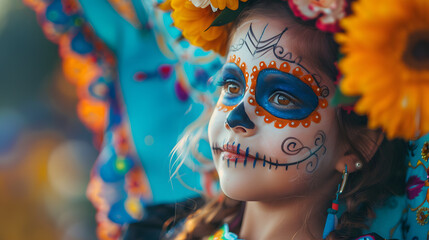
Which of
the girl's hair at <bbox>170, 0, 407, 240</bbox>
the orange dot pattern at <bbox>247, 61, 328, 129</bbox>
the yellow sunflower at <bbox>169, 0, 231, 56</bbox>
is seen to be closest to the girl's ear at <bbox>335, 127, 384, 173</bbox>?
the girl's hair at <bbox>170, 0, 407, 240</bbox>

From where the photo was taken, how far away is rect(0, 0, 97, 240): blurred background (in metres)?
2.24

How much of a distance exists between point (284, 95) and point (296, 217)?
30 centimetres

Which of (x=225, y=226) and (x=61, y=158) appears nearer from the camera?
(x=225, y=226)

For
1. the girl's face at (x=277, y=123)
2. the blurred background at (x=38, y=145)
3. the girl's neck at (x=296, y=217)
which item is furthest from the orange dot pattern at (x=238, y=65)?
the blurred background at (x=38, y=145)

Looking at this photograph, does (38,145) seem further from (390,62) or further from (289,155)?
(390,62)

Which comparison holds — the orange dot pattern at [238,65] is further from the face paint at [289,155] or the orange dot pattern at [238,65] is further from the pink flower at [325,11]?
the pink flower at [325,11]

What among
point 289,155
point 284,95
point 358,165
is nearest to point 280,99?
point 284,95

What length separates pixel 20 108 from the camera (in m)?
2.33

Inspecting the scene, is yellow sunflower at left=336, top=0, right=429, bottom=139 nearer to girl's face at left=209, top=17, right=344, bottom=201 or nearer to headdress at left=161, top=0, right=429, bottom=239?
headdress at left=161, top=0, right=429, bottom=239

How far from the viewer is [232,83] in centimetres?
112

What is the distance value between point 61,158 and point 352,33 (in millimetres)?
1967

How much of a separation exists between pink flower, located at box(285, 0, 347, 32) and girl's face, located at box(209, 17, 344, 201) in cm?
13

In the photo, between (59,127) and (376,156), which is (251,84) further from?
(59,127)

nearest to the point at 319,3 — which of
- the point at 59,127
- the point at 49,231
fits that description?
the point at 59,127
